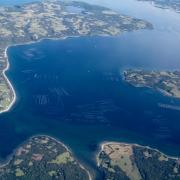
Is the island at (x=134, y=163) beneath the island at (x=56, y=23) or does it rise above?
above

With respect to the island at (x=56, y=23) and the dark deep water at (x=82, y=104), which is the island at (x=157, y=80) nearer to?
the dark deep water at (x=82, y=104)

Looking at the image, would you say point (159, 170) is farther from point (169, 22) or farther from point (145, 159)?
point (169, 22)

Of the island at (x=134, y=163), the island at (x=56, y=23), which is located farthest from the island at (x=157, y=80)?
the island at (x=56, y=23)

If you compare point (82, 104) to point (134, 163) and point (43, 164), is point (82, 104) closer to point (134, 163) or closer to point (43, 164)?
point (134, 163)

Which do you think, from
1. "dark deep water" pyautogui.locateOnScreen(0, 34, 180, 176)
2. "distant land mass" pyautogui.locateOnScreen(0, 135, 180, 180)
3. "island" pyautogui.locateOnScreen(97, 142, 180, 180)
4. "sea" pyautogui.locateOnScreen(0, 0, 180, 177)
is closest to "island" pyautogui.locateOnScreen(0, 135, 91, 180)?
"distant land mass" pyautogui.locateOnScreen(0, 135, 180, 180)

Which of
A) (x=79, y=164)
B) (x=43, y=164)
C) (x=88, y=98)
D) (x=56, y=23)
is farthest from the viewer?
(x=56, y=23)

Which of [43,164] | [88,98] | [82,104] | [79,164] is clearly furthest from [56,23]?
[43,164]
